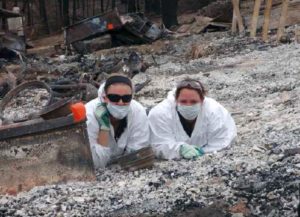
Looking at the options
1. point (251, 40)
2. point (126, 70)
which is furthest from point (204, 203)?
point (251, 40)

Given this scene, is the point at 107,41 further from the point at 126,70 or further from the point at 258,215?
the point at 258,215

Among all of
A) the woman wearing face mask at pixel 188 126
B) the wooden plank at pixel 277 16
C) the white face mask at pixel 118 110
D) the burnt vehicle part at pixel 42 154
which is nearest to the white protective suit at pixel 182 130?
the woman wearing face mask at pixel 188 126

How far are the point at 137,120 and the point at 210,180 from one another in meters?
1.02

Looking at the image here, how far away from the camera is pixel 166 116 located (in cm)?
623

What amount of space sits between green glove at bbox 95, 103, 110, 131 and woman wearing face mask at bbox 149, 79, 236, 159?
0.53 meters

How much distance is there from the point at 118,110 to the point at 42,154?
0.79 meters

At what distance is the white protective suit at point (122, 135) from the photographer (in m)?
5.95

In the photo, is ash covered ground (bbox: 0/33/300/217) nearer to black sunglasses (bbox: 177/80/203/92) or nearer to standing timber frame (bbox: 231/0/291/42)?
black sunglasses (bbox: 177/80/203/92)

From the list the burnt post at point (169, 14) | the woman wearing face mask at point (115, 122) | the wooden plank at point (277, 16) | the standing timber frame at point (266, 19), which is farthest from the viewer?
the burnt post at point (169, 14)

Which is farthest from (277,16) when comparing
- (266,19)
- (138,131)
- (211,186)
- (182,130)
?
(211,186)

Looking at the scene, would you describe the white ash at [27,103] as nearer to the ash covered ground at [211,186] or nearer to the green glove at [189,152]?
the ash covered ground at [211,186]

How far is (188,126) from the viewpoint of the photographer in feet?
20.9

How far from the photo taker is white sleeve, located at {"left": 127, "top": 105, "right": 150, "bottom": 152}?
20.0 feet

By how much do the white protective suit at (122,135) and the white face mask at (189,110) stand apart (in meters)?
0.33
